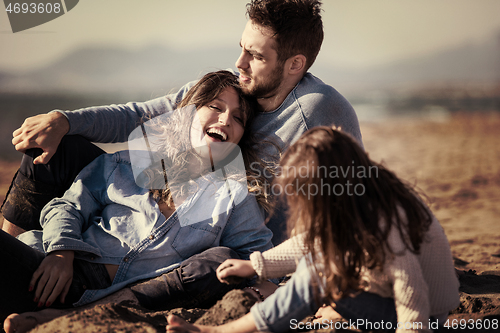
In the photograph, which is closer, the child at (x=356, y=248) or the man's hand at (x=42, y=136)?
the child at (x=356, y=248)

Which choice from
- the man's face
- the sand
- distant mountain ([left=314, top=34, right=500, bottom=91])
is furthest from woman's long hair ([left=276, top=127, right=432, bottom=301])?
distant mountain ([left=314, top=34, right=500, bottom=91])

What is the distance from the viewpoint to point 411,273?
141cm

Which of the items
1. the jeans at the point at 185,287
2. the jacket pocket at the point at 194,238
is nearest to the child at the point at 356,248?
the jeans at the point at 185,287

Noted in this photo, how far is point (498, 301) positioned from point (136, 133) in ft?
7.92

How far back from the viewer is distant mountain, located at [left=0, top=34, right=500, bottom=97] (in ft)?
70.5

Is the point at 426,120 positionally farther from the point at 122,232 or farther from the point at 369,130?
the point at 122,232

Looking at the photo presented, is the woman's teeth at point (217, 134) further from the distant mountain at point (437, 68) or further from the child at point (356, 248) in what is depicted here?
the distant mountain at point (437, 68)

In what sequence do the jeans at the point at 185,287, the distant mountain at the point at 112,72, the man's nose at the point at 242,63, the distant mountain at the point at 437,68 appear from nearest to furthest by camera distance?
the jeans at the point at 185,287 < the man's nose at the point at 242,63 < the distant mountain at the point at 112,72 < the distant mountain at the point at 437,68

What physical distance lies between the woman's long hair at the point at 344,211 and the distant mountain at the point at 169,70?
14.9m

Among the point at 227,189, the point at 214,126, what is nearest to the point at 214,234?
the point at 227,189

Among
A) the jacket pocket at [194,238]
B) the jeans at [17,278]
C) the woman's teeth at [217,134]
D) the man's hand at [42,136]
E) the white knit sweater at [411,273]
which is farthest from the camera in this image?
the woman's teeth at [217,134]

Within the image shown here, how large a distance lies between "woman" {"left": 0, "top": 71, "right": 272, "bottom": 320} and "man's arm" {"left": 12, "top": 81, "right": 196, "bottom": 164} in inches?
8.5

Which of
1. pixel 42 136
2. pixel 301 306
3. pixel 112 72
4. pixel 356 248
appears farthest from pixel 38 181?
pixel 112 72

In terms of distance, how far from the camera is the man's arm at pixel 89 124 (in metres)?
2.37
